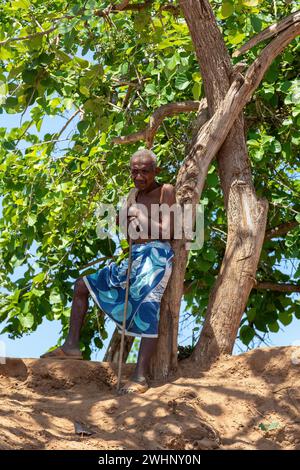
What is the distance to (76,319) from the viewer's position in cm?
643

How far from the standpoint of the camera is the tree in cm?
673

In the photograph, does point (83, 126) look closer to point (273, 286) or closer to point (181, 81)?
point (181, 81)

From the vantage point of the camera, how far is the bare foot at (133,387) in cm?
605

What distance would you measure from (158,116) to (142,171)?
40.6 inches

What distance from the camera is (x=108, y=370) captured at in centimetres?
642

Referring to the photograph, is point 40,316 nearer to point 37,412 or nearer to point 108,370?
point 108,370

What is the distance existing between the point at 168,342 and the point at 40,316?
224 cm

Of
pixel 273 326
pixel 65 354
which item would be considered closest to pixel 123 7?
pixel 65 354

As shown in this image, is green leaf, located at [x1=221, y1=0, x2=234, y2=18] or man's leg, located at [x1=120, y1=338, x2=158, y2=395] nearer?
man's leg, located at [x1=120, y1=338, x2=158, y2=395]

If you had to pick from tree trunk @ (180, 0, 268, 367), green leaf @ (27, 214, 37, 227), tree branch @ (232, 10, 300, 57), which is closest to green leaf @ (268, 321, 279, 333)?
tree trunk @ (180, 0, 268, 367)

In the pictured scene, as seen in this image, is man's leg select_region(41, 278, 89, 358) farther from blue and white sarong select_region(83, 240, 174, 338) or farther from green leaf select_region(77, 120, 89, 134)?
green leaf select_region(77, 120, 89, 134)

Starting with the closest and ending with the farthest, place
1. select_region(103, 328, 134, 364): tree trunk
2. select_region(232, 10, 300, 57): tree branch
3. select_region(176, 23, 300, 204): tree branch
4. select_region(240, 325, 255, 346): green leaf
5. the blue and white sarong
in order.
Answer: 1. the blue and white sarong
2. select_region(176, 23, 300, 204): tree branch
3. select_region(232, 10, 300, 57): tree branch
4. select_region(240, 325, 255, 346): green leaf
5. select_region(103, 328, 134, 364): tree trunk

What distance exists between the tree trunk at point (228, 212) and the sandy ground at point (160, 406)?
0.93ft

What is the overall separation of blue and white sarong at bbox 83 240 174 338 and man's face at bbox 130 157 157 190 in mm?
428
